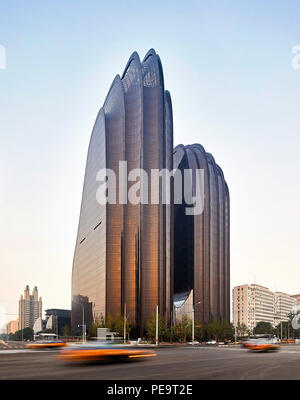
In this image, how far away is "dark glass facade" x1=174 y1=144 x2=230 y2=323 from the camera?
5894 inches

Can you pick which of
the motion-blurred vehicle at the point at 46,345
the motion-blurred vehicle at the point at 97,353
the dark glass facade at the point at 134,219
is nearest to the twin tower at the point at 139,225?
the dark glass facade at the point at 134,219

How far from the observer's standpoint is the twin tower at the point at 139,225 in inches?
4656

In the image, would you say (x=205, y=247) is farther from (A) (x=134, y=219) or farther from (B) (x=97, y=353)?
(B) (x=97, y=353)

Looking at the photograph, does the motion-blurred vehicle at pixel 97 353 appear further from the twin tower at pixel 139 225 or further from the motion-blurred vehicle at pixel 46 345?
the twin tower at pixel 139 225

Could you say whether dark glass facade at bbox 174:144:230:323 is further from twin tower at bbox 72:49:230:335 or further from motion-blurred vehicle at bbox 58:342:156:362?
motion-blurred vehicle at bbox 58:342:156:362

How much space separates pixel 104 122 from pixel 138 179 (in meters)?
22.3

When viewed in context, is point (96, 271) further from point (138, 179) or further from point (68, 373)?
point (68, 373)

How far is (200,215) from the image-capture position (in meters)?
154

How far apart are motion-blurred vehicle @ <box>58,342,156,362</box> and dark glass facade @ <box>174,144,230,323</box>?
120065 millimetres

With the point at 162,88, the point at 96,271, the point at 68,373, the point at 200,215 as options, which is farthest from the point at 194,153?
the point at 68,373

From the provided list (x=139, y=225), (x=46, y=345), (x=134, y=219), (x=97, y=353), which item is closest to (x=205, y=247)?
(x=134, y=219)

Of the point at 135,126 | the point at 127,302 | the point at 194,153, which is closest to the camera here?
the point at 127,302

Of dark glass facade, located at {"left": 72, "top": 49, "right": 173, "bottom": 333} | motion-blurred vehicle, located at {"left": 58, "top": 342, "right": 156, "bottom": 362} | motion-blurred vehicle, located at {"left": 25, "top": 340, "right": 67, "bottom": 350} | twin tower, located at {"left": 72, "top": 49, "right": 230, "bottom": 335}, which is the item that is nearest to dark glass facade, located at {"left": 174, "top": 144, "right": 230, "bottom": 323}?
twin tower, located at {"left": 72, "top": 49, "right": 230, "bottom": 335}

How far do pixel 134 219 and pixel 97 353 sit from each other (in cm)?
9803
